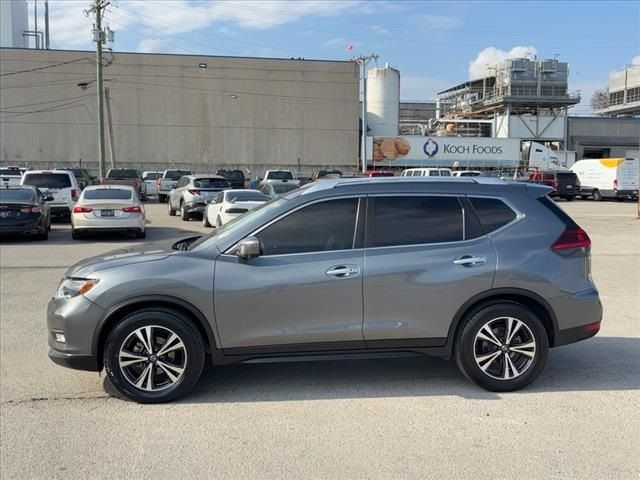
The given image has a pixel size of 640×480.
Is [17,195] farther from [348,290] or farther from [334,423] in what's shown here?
[334,423]

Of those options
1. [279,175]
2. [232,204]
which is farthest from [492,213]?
[279,175]

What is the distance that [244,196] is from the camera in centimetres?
1742

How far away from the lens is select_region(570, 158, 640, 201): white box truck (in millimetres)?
37281

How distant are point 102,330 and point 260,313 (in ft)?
4.08

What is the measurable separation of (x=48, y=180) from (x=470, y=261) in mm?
17843

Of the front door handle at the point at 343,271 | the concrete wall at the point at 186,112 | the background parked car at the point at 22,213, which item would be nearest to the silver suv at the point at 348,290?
the front door handle at the point at 343,271

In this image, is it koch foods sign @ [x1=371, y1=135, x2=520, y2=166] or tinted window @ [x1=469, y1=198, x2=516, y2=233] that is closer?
tinted window @ [x1=469, y1=198, x2=516, y2=233]

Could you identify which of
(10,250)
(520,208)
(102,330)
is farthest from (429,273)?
(10,250)

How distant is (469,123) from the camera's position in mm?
73812

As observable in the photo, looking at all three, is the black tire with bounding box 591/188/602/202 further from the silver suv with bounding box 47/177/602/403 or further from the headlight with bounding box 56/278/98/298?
the headlight with bounding box 56/278/98/298

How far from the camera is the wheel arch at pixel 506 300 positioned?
4820 millimetres

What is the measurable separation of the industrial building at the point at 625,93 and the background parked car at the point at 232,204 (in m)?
74.5

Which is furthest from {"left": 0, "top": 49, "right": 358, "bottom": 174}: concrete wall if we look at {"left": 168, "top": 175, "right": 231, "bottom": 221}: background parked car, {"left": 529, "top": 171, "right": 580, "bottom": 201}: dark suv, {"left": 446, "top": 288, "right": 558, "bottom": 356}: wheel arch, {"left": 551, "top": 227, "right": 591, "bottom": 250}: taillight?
{"left": 446, "top": 288, "right": 558, "bottom": 356}: wheel arch

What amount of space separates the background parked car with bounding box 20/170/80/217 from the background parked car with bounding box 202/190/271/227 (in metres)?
4.88
